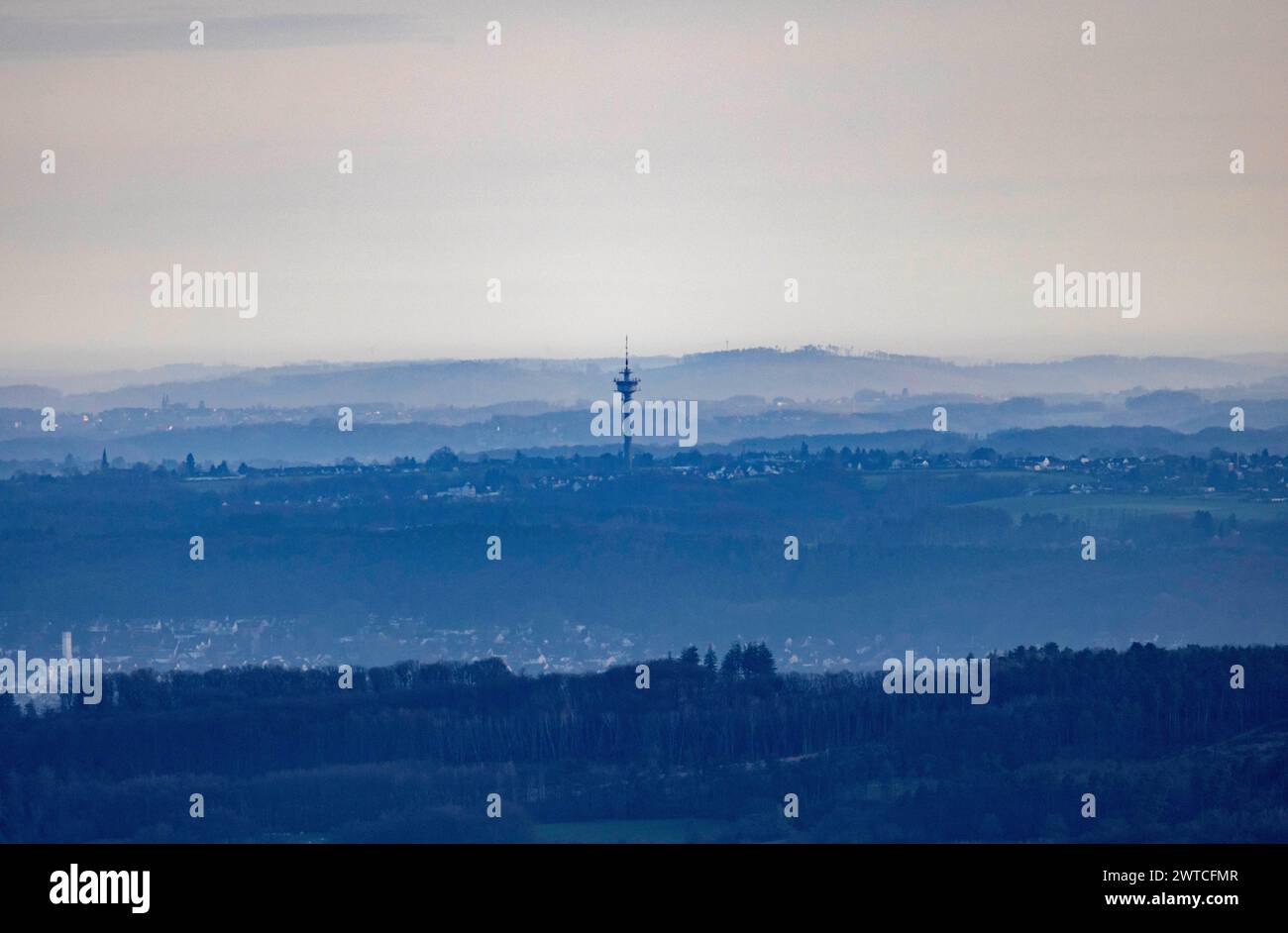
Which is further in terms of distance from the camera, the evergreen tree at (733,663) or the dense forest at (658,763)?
the evergreen tree at (733,663)

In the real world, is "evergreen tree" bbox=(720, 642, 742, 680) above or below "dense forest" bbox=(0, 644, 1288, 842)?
above

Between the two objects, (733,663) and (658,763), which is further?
(733,663)

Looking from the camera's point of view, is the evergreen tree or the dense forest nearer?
the dense forest

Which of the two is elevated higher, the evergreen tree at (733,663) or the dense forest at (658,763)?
the evergreen tree at (733,663)

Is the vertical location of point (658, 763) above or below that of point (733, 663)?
below
